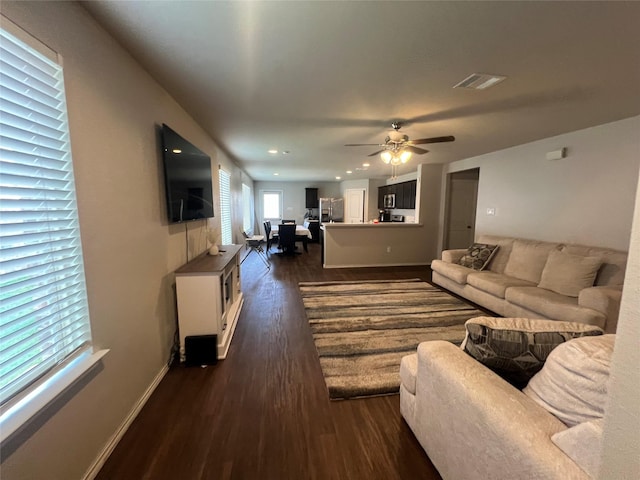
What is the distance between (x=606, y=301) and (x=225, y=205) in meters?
5.16

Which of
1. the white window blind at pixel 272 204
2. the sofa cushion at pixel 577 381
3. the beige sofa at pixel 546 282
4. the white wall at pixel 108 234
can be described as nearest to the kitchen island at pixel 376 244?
the beige sofa at pixel 546 282

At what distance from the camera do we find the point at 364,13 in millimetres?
1340

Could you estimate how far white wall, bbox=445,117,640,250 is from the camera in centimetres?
290

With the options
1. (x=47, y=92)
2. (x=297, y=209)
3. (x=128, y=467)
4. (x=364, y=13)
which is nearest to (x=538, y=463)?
(x=128, y=467)

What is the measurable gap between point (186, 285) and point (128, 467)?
1.22 metres

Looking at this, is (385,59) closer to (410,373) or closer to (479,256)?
(410,373)

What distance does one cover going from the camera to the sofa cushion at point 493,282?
3.24m

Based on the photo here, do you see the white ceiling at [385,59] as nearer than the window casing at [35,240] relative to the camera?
No

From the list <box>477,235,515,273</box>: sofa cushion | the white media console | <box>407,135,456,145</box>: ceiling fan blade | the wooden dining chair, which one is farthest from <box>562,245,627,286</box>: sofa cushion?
the wooden dining chair

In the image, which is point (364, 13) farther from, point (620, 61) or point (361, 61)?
point (620, 61)

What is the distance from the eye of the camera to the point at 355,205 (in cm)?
959

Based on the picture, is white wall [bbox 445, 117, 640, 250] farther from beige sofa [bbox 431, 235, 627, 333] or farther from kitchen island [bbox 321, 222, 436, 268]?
kitchen island [bbox 321, 222, 436, 268]

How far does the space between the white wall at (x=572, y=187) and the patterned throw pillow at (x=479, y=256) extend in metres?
0.63

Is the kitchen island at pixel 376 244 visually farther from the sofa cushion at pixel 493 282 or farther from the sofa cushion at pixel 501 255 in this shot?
the sofa cushion at pixel 493 282
